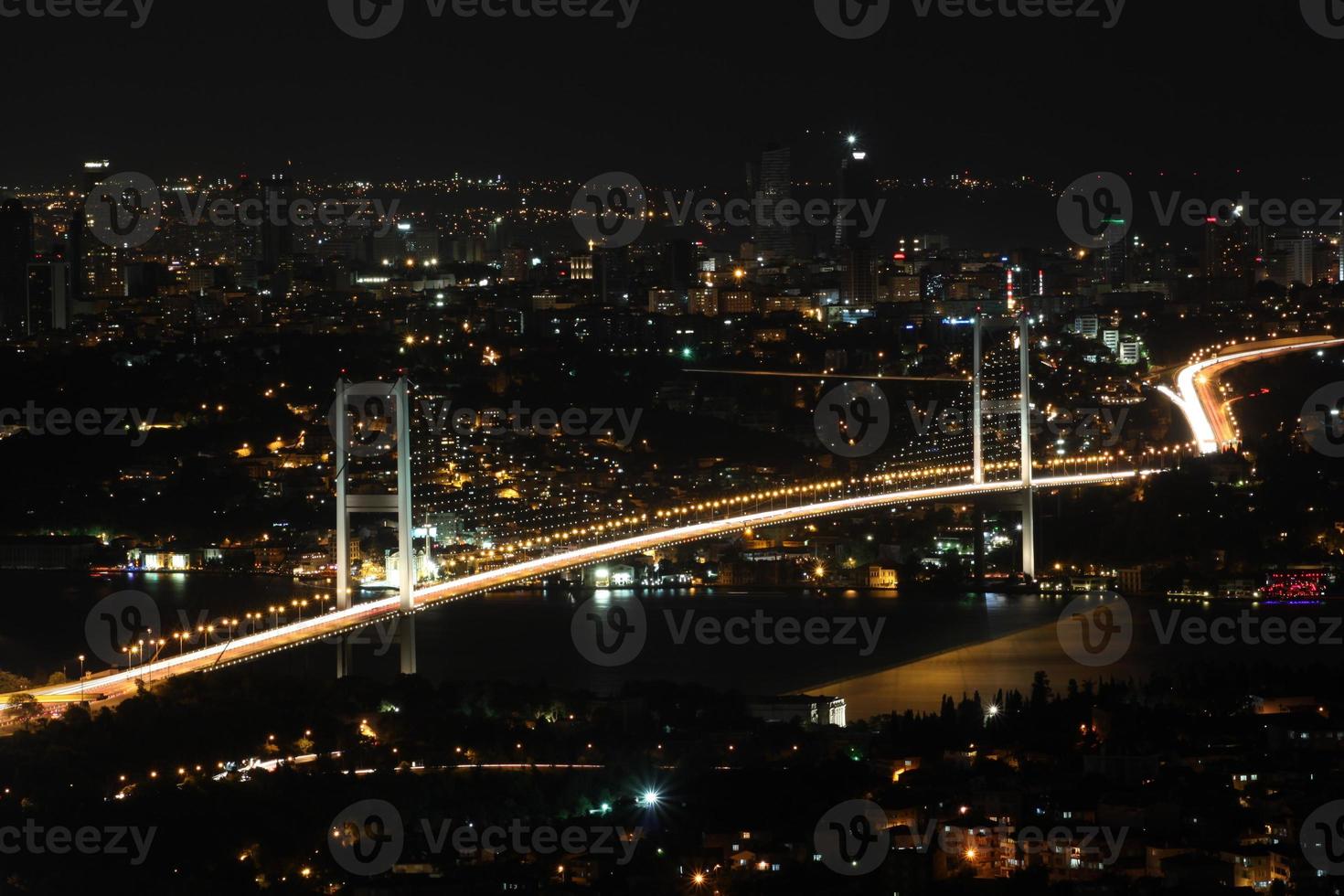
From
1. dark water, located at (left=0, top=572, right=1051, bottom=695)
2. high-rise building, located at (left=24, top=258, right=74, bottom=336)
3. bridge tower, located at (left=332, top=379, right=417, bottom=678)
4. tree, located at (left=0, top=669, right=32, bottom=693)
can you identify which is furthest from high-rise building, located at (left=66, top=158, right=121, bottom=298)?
tree, located at (left=0, top=669, right=32, bottom=693)

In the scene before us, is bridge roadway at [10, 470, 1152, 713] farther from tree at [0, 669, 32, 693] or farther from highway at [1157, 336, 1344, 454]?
highway at [1157, 336, 1344, 454]

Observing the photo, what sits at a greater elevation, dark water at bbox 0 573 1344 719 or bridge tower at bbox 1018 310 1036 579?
bridge tower at bbox 1018 310 1036 579

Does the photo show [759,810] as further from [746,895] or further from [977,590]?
[977,590]

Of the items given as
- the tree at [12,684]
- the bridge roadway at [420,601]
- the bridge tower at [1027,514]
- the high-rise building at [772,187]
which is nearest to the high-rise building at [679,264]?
the high-rise building at [772,187]

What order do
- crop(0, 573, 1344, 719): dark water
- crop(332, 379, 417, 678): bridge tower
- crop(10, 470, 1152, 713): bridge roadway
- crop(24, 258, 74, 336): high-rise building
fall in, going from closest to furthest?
crop(10, 470, 1152, 713): bridge roadway, crop(332, 379, 417, 678): bridge tower, crop(0, 573, 1344, 719): dark water, crop(24, 258, 74, 336): high-rise building

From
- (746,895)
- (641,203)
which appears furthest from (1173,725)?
(641,203)

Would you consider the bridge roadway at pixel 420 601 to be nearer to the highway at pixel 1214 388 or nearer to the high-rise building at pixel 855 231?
the highway at pixel 1214 388
